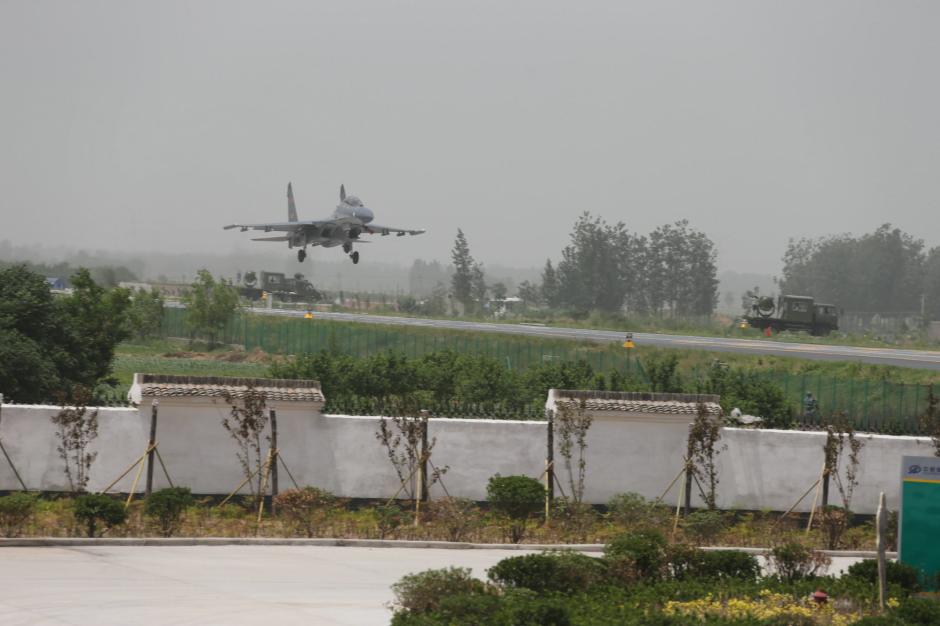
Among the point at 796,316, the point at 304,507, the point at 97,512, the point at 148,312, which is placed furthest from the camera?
the point at 796,316

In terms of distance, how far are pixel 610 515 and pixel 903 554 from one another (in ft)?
28.7

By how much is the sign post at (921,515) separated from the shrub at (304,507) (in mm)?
10877

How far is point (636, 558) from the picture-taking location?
66.2ft

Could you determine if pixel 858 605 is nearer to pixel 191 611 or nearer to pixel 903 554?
pixel 903 554

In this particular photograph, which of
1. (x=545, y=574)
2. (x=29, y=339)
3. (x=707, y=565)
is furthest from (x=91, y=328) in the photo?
(x=545, y=574)

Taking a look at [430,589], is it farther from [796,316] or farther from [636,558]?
[796,316]

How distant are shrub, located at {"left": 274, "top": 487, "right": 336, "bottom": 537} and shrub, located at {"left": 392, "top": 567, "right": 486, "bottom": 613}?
8921mm

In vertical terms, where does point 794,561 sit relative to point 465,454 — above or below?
below

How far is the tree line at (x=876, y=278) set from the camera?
16138 centimetres

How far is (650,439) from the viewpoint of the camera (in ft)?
97.1

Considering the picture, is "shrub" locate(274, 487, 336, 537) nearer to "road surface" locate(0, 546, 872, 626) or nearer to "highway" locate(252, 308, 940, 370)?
"road surface" locate(0, 546, 872, 626)

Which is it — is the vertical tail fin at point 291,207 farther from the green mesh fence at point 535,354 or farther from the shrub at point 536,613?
the shrub at point 536,613

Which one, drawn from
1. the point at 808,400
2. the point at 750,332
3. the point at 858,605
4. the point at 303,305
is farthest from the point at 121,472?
the point at 303,305

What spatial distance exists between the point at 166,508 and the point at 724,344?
5410cm
